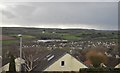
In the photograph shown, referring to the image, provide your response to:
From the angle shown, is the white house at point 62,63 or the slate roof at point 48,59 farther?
the slate roof at point 48,59

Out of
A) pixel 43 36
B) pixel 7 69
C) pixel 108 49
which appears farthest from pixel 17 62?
pixel 108 49

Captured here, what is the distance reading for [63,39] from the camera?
9.68 meters

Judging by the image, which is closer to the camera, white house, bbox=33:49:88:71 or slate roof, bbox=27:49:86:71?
white house, bbox=33:49:88:71

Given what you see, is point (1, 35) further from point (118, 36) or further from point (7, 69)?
point (118, 36)

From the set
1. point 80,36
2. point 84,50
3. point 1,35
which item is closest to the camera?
point 1,35

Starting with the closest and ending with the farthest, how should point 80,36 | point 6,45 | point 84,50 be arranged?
point 6,45 → point 80,36 → point 84,50

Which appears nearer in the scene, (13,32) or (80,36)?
(13,32)

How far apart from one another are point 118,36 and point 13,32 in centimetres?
316

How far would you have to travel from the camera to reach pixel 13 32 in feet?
26.9

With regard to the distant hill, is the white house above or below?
below

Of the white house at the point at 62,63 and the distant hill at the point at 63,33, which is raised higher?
the distant hill at the point at 63,33

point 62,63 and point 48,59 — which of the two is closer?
point 62,63

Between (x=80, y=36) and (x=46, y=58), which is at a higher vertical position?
(x=80, y=36)

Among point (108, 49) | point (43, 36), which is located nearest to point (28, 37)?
point (43, 36)
